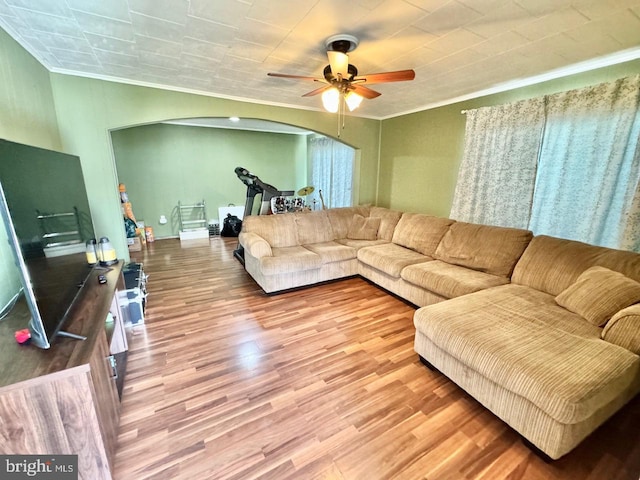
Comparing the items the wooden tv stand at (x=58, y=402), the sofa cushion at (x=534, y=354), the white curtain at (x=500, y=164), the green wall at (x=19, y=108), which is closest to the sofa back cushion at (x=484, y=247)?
the white curtain at (x=500, y=164)

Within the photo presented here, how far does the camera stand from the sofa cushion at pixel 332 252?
132 inches

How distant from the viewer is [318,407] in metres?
1.63

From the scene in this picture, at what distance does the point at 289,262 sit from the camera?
305 cm

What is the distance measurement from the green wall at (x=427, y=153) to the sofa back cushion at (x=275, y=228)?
2.07 meters

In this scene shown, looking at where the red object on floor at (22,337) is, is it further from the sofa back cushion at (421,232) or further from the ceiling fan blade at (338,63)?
the sofa back cushion at (421,232)

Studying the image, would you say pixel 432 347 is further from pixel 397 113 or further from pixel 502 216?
pixel 397 113

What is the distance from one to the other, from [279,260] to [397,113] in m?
3.22

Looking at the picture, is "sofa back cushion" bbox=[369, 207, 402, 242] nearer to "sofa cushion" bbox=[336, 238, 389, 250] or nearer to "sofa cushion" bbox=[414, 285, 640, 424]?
"sofa cushion" bbox=[336, 238, 389, 250]

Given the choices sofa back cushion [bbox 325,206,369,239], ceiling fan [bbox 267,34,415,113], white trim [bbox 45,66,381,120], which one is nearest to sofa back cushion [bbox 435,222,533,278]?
sofa back cushion [bbox 325,206,369,239]

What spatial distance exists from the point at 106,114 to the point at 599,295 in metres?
4.72

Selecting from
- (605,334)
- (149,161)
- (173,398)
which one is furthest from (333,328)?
(149,161)

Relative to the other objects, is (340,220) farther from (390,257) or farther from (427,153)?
(427,153)

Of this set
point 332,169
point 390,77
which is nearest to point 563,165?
point 390,77

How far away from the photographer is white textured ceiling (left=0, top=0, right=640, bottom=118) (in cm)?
161
